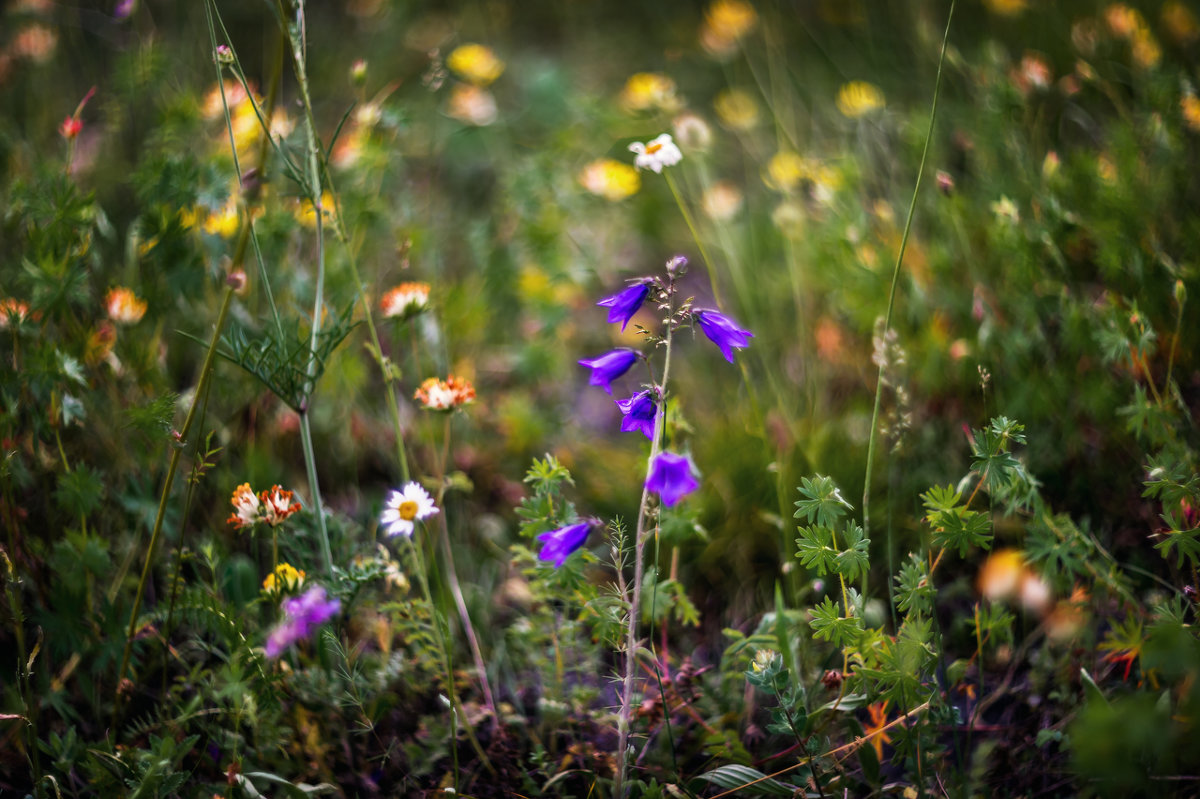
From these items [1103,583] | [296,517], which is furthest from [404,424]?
[1103,583]

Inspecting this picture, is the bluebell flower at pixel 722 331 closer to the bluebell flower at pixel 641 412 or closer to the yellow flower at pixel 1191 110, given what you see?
the bluebell flower at pixel 641 412

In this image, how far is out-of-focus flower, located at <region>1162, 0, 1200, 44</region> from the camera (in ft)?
8.41

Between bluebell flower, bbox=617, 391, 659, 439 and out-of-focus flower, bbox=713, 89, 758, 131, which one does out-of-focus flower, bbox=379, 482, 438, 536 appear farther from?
out-of-focus flower, bbox=713, 89, 758, 131

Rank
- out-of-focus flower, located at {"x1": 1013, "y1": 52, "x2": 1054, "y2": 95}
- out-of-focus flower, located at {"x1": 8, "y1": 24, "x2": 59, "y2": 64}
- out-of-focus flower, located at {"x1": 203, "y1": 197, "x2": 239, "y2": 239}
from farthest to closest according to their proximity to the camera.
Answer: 1. out-of-focus flower, located at {"x1": 8, "y1": 24, "x2": 59, "y2": 64}
2. out-of-focus flower, located at {"x1": 1013, "y1": 52, "x2": 1054, "y2": 95}
3. out-of-focus flower, located at {"x1": 203, "y1": 197, "x2": 239, "y2": 239}

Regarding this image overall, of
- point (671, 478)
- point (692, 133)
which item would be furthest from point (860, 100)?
point (671, 478)

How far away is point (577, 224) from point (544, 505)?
5.43 feet

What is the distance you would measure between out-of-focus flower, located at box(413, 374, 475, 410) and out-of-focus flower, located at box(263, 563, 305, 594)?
0.40 meters

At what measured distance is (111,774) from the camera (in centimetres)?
121

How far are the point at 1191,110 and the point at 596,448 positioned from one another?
1962 mm

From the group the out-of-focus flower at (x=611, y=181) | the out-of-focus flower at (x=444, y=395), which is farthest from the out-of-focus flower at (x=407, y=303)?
the out-of-focus flower at (x=611, y=181)

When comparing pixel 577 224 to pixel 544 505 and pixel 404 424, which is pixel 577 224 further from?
pixel 544 505

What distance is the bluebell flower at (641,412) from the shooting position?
1111mm

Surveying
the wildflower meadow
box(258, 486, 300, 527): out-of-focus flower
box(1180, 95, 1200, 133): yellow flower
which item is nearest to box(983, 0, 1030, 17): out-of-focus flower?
the wildflower meadow

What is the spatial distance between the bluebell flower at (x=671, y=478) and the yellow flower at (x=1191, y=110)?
2.03m
